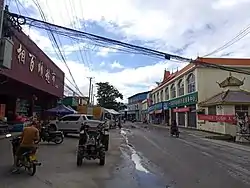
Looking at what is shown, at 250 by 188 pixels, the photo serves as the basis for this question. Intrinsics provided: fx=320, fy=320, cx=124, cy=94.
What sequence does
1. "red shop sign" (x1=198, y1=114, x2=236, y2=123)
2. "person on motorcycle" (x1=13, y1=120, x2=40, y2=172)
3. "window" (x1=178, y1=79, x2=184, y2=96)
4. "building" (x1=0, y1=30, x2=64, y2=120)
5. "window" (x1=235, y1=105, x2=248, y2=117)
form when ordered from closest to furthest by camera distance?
"person on motorcycle" (x1=13, y1=120, x2=40, y2=172) → "building" (x1=0, y1=30, x2=64, y2=120) → "red shop sign" (x1=198, y1=114, x2=236, y2=123) → "window" (x1=235, y1=105, x2=248, y2=117) → "window" (x1=178, y1=79, x2=184, y2=96)

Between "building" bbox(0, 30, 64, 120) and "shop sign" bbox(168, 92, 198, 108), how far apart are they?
17.7 m

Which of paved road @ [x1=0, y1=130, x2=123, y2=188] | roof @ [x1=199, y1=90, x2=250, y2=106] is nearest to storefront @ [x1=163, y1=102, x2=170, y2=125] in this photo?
roof @ [x1=199, y1=90, x2=250, y2=106]

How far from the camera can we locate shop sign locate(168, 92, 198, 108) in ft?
141

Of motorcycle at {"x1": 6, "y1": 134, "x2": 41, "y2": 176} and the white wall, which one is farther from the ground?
the white wall

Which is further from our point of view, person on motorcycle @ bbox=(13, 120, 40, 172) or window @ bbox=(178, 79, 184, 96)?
window @ bbox=(178, 79, 184, 96)

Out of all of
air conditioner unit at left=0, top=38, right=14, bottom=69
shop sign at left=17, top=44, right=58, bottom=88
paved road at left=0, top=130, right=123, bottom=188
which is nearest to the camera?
paved road at left=0, top=130, right=123, bottom=188

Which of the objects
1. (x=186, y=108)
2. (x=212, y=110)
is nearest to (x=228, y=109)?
(x=212, y=110)

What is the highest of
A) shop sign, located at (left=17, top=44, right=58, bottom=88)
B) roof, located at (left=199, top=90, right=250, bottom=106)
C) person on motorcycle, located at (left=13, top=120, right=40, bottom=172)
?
shop sign, located at (left=17, top=44, right=58, bottom=88)

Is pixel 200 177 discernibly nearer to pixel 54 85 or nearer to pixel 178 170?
pixel 178 170

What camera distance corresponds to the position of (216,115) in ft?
114

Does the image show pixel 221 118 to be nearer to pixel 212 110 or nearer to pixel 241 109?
pixel 241 109

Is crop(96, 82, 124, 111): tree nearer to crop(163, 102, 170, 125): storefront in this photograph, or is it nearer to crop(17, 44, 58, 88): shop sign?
crop(163, 102, 170, 125): storefront

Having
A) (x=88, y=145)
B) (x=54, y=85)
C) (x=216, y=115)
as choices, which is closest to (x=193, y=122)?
(x=216, y=115)

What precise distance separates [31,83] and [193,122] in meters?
26.3
